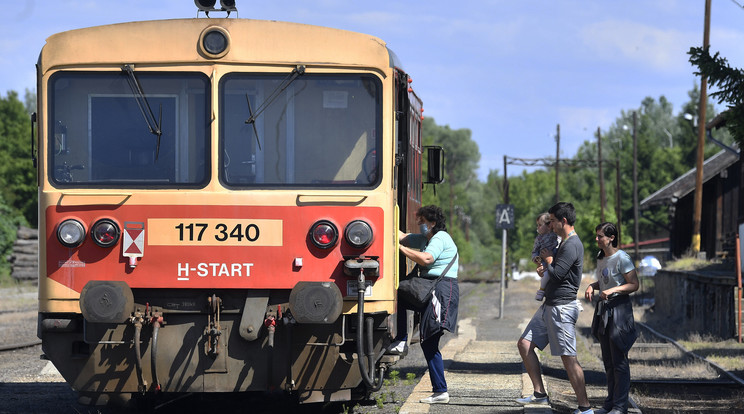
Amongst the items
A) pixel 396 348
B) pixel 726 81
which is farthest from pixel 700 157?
pixel 396 348

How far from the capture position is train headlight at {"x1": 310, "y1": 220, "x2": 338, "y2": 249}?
7.34m

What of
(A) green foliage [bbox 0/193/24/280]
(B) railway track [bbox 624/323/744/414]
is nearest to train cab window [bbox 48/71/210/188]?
(B) railway track [bbox 624/323/744/414]

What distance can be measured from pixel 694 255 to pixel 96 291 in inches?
1106

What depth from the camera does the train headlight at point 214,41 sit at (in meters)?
7.47

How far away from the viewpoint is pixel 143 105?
7.47m

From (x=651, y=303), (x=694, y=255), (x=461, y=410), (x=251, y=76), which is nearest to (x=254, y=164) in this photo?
(x=251, y=76)

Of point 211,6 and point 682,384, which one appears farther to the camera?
point 682,384

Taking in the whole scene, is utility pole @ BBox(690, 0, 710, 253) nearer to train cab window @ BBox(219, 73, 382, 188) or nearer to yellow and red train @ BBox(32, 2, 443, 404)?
train cab window @ BBox(219, 73, 382, 188)

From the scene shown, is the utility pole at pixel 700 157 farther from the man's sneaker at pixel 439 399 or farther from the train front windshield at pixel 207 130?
the train front windshield at pixel 207 130

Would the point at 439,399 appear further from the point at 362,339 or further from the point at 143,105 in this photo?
the point at 143,105

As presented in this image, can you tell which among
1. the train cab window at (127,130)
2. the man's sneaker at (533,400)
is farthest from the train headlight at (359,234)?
the man's sneaker at (533,400)

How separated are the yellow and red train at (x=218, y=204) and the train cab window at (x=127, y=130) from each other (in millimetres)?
10

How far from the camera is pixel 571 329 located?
8180mm

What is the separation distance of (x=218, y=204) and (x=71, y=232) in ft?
3.43
